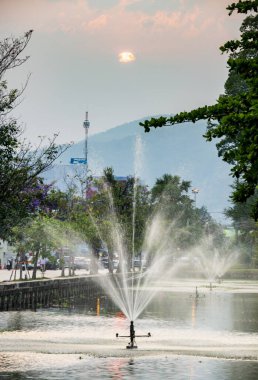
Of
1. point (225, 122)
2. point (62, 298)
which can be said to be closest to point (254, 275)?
point (62, 298)

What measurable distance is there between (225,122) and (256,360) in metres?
9.90

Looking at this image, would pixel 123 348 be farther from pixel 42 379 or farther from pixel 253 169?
pixel 253 169

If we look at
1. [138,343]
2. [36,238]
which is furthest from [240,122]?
[36,238]

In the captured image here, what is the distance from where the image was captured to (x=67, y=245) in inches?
3536

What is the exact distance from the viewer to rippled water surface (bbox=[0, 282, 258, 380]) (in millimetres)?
26469

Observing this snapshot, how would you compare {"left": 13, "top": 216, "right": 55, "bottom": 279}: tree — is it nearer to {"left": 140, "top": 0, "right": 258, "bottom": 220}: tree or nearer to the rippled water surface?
the rippled water surface

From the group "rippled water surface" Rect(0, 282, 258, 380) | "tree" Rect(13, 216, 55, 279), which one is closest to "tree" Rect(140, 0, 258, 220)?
"rippled water surface" Rect(0, 282, 258, 380)

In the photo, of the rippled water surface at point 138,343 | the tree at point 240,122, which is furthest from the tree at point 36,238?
the tree at point 240,122

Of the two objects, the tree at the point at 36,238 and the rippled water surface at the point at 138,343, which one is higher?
the tree at the point at 36,238

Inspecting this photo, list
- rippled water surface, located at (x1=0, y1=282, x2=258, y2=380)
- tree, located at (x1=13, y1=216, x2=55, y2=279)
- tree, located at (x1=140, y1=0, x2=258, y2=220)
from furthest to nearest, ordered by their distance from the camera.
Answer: tree, located at (x1=13, y1=216, x2=55, y2=279) → rippled water surface, located at (x1=0, y1=282, x2=258, y2=380) → tree, located at (x1=140, y1=0, x2=258, y2=220)

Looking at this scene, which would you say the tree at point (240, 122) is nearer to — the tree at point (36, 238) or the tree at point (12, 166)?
the tree at point (12, 166)

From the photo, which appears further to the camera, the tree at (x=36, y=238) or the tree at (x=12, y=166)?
the tree at (x=36, y=238)

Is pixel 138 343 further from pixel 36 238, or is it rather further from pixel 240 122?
pixel 36 238

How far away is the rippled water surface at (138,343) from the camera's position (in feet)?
86.8
